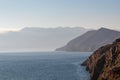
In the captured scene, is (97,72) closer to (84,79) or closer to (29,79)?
(84,79)

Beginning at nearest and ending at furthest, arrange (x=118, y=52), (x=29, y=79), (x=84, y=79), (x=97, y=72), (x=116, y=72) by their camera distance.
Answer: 1. (x=116, y=72)
2. (x=118, y=52)
3. (x=97, y=72)
4. (x=84, y=79)
5. (x=29, y=79)

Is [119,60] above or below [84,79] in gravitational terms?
above

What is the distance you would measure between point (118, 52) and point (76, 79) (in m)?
31.9

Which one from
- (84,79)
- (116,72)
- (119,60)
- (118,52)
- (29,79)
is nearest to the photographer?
(116,72)

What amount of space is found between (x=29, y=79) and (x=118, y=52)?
44.2 m

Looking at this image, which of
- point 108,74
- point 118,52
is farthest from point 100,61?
point 108,74

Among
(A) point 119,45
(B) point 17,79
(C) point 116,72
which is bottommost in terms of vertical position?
(B) point 17,79

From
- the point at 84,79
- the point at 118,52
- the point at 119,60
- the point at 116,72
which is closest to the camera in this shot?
the point at 116,72

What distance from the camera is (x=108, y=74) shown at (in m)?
64.7

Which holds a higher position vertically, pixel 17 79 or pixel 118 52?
pixel 118 52

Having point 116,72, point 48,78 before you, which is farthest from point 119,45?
point 48,78

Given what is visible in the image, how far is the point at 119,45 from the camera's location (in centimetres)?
7369

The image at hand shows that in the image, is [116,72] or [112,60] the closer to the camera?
[116,72]

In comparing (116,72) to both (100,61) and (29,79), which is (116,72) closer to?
(100,61)
